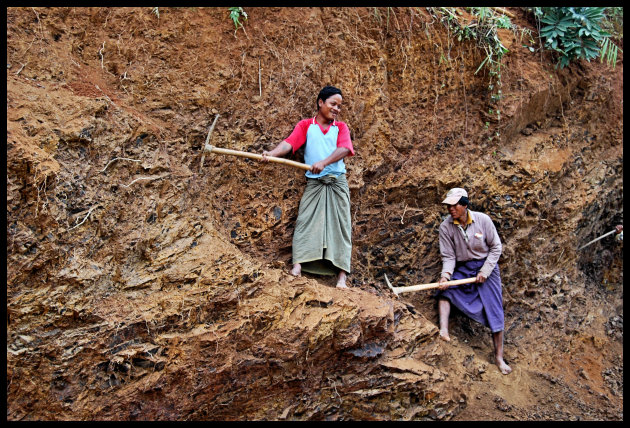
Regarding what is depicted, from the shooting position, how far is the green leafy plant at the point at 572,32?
19.9ft

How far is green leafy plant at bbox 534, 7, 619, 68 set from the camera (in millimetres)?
6074

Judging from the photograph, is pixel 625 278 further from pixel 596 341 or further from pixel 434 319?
pixel 434 319

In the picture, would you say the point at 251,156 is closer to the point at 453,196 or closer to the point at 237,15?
the point at 237,15

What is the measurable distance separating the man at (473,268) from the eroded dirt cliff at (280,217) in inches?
8.8

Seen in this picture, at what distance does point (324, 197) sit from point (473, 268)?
164 centimetres

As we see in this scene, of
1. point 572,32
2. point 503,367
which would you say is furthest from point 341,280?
point 572,32

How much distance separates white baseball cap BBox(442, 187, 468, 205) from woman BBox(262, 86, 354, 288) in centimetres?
97

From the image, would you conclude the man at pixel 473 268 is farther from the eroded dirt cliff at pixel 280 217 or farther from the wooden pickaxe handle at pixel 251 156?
the wooden pickaxe handle at pixel 251 156

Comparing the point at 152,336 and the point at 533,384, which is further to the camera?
the point at 533,384

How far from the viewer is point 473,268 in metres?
5.33

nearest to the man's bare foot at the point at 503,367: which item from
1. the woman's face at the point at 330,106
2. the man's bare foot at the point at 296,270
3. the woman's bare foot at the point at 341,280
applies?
the woman's bare foot at the point at 341,280

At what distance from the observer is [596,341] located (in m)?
6.00

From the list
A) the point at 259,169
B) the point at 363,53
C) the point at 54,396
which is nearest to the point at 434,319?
the point at 259,169

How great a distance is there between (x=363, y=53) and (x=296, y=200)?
1666 millimetres
